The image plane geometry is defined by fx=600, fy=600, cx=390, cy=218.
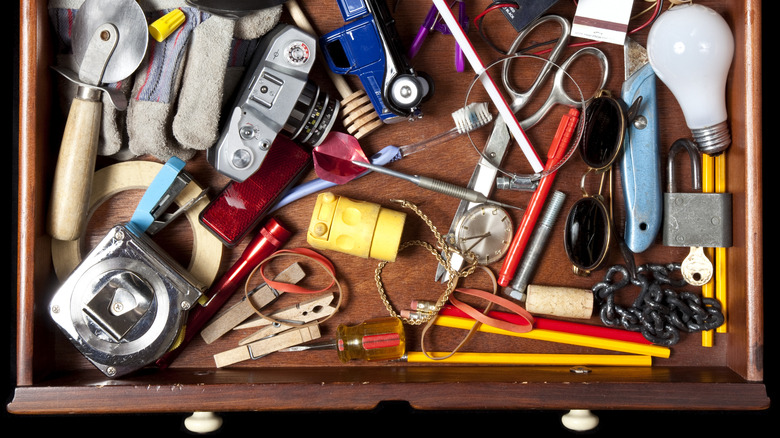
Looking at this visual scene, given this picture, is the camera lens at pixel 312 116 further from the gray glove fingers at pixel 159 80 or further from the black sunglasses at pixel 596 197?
the black sunglasses at pixel 596 197

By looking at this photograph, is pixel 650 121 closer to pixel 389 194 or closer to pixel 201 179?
pixel 389 194

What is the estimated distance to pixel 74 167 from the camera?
37.9 inches

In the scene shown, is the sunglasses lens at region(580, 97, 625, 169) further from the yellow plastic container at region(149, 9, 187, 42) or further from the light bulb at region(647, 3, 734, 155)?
the yellow plastic container at region(149, 9, 187, 42)

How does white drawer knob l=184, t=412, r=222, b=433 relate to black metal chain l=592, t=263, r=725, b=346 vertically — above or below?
below

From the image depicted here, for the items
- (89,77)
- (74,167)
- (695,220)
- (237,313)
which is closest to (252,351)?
(237,313)

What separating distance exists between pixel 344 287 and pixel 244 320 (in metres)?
0.19

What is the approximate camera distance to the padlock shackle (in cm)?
104

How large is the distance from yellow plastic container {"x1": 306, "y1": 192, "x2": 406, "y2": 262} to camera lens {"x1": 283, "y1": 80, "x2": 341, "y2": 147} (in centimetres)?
10

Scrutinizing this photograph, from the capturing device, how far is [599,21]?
3.34ft

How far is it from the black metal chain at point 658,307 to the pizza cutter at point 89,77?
88 cm

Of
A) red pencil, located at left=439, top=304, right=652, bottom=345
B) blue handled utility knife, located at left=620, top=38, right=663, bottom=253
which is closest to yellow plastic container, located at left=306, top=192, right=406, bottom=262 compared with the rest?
red pencil, located at left=439, top=304, right=652, bottom=345

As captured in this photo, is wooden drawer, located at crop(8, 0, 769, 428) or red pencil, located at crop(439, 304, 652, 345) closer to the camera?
wooden drawer, located at crop(8, 0, 769, 428)

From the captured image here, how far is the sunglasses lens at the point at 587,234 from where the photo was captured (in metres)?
1.02

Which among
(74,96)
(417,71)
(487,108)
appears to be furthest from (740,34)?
(74,96)
